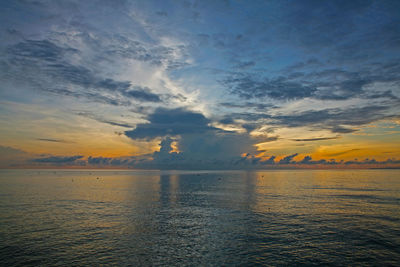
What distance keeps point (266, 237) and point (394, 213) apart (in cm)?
4355

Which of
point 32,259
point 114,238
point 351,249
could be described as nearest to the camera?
point 32,259

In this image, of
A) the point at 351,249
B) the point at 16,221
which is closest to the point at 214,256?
the point at 351,249

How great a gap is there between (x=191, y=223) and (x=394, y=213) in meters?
53.6

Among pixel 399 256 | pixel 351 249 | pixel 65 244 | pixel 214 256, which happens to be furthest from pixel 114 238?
pixel 399 256

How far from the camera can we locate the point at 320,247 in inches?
1545

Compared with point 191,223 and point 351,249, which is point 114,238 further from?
point 351,249

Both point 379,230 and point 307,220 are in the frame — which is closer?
point 379,230

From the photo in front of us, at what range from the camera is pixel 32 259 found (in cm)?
3441

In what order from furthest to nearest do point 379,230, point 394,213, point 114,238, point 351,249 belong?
point 394,213 → point 379,230 → point 114,238 → point 351,249

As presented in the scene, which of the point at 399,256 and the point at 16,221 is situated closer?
the point at 399,256

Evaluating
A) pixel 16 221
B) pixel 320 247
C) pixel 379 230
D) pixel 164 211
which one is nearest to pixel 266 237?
pixel 320 247

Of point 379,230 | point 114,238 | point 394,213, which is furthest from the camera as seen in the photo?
point 394,213

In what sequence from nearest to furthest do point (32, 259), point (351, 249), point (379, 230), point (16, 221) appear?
point (32, 259) → point (351, 249) → point (379, 230) → point (16, 221)

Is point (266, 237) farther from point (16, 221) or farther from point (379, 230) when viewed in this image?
point (16, 221)
